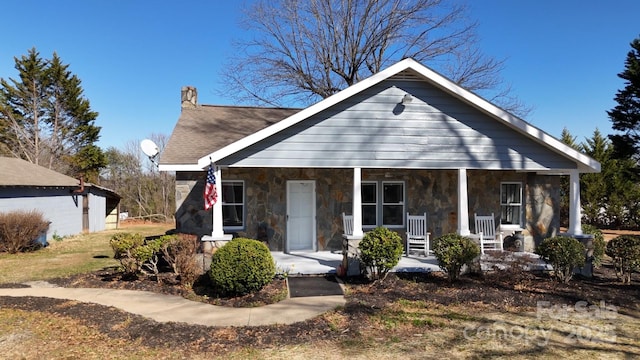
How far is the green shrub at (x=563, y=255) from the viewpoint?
7.53 meters

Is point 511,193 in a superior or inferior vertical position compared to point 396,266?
superior

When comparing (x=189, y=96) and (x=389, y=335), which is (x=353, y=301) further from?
(x=189, y=96)

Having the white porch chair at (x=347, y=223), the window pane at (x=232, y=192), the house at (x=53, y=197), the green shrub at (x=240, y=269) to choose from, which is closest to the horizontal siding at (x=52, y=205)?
the house at (x=53, y=197)

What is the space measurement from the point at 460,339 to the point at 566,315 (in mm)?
2343

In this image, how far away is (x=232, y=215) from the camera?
10312 mm

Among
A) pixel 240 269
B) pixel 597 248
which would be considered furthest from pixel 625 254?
pixel 240 269

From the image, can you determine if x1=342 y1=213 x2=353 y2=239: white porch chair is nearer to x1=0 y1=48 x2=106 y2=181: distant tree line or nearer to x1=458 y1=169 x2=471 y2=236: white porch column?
x1=458 y1=169 x2=471 y2=236: white porch column

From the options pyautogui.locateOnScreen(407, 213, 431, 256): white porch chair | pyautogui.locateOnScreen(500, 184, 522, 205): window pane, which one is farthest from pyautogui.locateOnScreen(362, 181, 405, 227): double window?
pyautogui.locateOnScreen(500, 184, 522, 205): window pane

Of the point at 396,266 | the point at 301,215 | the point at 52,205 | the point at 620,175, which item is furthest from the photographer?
the point at 620,175

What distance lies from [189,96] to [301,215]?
6.82m

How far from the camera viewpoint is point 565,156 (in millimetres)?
9117

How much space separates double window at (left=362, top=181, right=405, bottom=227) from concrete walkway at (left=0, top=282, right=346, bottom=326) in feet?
13.8

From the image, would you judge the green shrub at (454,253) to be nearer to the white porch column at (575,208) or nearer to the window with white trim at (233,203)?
the white porch column at (575,208)

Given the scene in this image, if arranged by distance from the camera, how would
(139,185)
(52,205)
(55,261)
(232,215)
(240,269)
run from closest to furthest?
(240,269)
(232,215)
(55,261)
(52,205)
(139,185)
